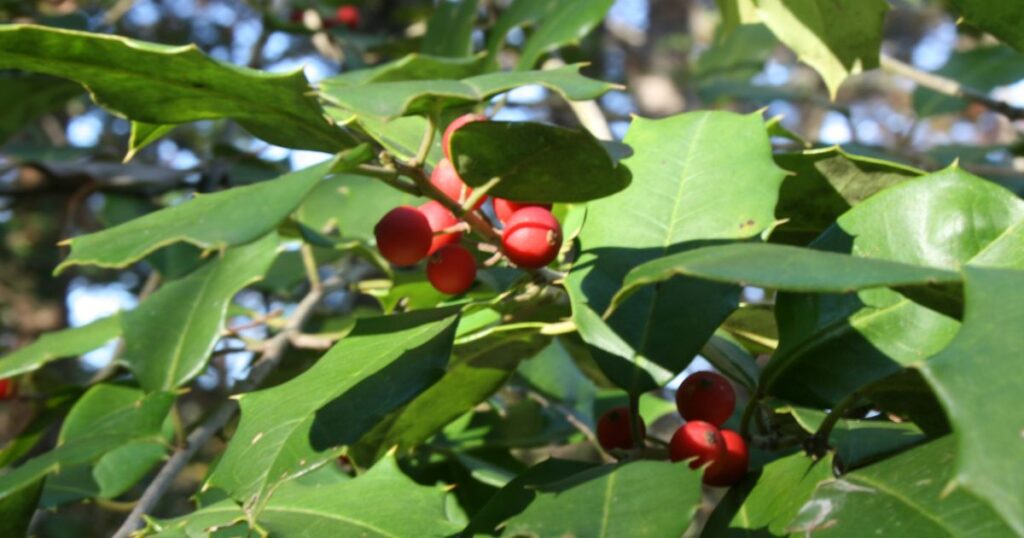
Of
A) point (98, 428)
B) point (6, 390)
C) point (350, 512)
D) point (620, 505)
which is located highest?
point (620, 505)

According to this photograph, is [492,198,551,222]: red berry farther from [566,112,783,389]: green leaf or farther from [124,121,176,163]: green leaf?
[124,121,176,163]: green leaf

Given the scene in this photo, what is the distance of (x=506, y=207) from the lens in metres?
0.89

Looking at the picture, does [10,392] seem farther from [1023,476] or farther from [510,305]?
[1023,476]

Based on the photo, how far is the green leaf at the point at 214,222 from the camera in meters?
0.65

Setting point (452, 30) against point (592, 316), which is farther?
point (452, 30)

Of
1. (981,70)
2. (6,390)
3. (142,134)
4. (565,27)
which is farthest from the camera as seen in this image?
(981,70)

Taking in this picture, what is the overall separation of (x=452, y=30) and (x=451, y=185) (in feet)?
3.66

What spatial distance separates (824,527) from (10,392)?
139 cm

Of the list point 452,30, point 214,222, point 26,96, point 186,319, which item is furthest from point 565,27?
point 26,96

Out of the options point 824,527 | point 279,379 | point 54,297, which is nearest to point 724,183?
point 824,527

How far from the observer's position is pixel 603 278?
0.87 meters

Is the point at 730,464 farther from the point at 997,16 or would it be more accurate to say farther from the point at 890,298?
the point at 997,16

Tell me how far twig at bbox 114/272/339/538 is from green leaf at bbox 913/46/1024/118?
1438 mm

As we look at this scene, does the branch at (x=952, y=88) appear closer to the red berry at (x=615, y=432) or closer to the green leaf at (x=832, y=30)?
the green leaf at (x=832, y=30)
